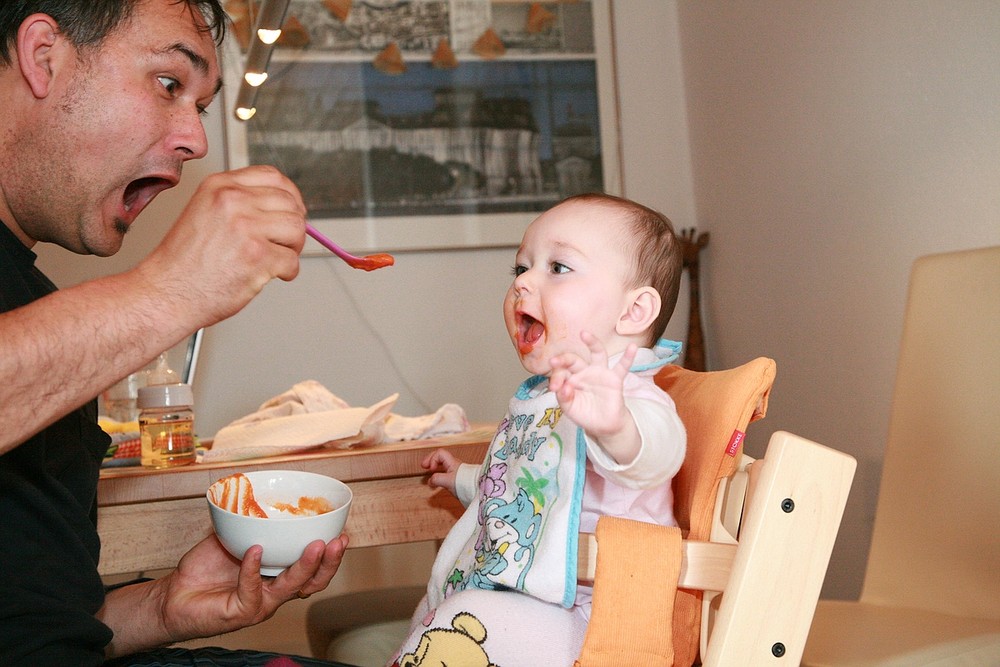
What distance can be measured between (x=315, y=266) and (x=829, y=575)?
64.1 inches

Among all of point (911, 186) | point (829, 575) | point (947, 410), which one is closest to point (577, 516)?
point (947, 410)

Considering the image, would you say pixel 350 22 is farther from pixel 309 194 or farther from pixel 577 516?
pixel 577 516

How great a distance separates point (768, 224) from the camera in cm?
241

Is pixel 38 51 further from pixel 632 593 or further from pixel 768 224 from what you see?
pixel 768 224

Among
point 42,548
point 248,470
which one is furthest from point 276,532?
point 248,470

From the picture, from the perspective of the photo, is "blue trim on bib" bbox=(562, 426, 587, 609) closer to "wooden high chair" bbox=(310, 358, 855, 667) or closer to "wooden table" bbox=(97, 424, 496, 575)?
"wooden high chair" bbox=(310, 358, 855, 667)

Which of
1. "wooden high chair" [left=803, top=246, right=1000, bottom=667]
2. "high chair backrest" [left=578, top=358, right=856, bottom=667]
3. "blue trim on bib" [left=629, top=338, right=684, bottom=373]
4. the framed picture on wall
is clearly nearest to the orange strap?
"high chair backrest" [left=578, top=358, right=856, bottom=667]

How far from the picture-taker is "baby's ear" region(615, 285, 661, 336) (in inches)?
45.5

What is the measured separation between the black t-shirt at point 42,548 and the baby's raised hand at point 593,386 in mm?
572

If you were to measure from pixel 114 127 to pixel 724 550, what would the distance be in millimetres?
820

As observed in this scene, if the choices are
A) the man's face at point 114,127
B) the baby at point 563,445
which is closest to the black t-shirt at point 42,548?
the man's face at point 114,127

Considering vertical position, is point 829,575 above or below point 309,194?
below

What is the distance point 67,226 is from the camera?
1119mm

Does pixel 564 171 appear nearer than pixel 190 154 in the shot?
No
